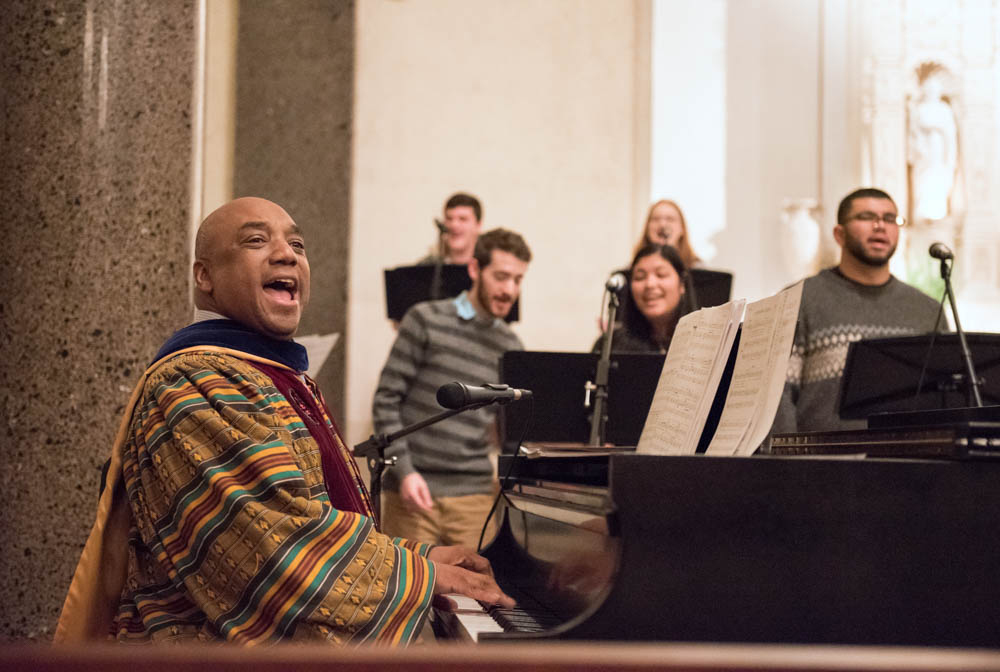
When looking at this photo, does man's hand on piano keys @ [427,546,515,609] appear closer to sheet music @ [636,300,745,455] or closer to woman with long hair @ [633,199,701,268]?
sheet music @ [636,300,745,455]

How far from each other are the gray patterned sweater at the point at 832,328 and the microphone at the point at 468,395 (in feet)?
7.66

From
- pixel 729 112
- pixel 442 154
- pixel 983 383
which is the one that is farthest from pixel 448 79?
pixel 983 383

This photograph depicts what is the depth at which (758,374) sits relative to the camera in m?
2.04

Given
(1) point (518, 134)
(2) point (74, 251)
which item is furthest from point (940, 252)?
(1) point (518, 134)

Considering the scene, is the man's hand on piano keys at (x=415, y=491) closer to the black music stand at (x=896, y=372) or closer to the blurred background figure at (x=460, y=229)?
the black music stand at (x=896, y=372)

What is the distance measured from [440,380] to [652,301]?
3.41ft

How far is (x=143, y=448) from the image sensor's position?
221 centimetres

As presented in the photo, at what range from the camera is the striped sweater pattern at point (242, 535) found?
2016 millimetres

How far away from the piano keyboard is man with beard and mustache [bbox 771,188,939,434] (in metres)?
2.52

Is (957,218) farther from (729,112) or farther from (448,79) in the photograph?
(448,79)

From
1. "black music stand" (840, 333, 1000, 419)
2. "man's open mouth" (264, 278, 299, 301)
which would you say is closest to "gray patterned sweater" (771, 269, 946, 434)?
"black music stand" (840, 333, 1000, 419)

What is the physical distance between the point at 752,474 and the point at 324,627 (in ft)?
2.73

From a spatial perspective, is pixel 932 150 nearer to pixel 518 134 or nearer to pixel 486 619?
pixel 518 134

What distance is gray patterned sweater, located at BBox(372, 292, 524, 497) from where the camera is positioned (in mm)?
4930
